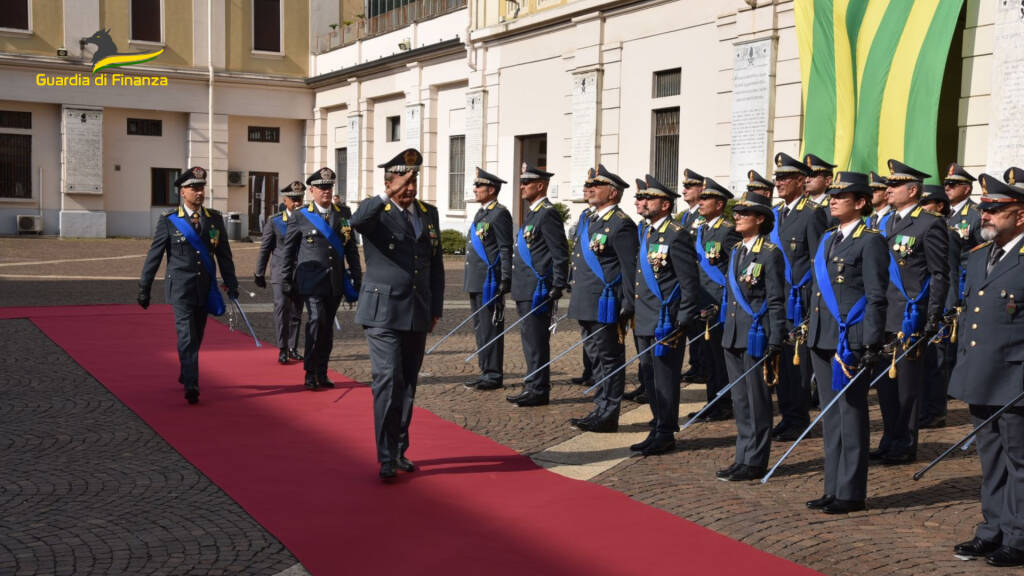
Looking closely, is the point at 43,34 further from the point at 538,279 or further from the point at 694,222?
the point at 694,222

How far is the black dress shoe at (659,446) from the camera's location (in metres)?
7.09

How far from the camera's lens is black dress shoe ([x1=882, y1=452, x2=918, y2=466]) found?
6.95 metres

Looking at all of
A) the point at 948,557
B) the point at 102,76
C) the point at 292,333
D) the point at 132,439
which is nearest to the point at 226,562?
the point at 132,439

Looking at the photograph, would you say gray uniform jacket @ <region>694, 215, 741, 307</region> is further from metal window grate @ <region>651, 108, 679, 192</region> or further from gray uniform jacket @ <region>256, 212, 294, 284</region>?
metal window grate @ <region>651, 108, 679, 192</region>

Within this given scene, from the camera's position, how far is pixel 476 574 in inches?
186

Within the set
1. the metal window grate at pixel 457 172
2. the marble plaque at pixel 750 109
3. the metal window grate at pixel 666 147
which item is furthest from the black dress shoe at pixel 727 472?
the metal window grate at pixel 457 172

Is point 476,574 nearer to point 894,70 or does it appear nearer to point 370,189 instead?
point 894,70

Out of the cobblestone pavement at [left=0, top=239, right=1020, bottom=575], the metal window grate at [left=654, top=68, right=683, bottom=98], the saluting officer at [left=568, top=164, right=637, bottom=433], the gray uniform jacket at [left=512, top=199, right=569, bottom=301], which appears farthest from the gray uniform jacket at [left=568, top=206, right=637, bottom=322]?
the metal window grate at [left=654, top=68, right=683, bottom=98]

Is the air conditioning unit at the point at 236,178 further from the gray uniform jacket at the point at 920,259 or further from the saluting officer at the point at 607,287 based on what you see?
the gray uniform jacket at the point at 920,259

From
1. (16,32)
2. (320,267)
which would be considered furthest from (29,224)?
(320,267)

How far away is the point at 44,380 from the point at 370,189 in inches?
859

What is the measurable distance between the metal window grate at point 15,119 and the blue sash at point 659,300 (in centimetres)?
2915

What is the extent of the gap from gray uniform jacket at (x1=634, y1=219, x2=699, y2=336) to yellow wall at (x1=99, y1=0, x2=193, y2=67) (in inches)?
1143

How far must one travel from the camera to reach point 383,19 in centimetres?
3038
